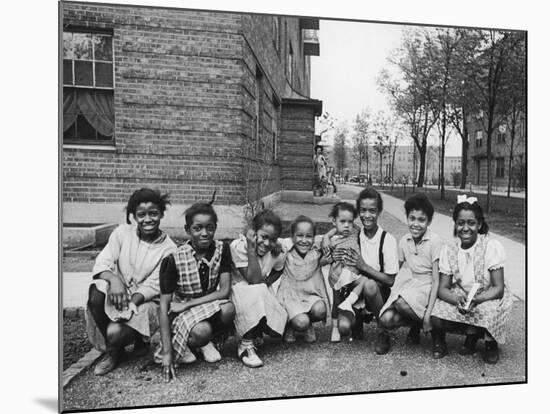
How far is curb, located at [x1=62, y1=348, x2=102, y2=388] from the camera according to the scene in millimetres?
3920

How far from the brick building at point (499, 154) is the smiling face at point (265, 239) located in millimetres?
1942

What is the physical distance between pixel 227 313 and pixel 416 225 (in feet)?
5.74

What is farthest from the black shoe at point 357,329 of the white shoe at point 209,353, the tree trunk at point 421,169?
the tree trunk at point 421,169

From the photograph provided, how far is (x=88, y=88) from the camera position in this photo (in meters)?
4.02

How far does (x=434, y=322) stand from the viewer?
4.44m

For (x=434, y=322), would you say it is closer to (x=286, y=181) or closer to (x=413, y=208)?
(x=413, y=208)

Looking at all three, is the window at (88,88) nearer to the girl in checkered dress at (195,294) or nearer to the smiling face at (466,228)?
the girl in checkered dress at (195,294)

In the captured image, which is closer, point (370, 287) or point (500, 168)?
point (370, 287)

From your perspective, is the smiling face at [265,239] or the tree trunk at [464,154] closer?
the smiling face at [265,239]

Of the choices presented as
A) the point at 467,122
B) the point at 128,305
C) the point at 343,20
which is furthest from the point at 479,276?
the point at 128,305

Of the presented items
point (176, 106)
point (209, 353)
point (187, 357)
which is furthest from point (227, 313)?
point (176, 106)

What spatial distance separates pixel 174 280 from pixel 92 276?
612mm

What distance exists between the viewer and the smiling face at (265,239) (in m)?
4.21

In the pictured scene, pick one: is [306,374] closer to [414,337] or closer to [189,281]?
[414,337]
